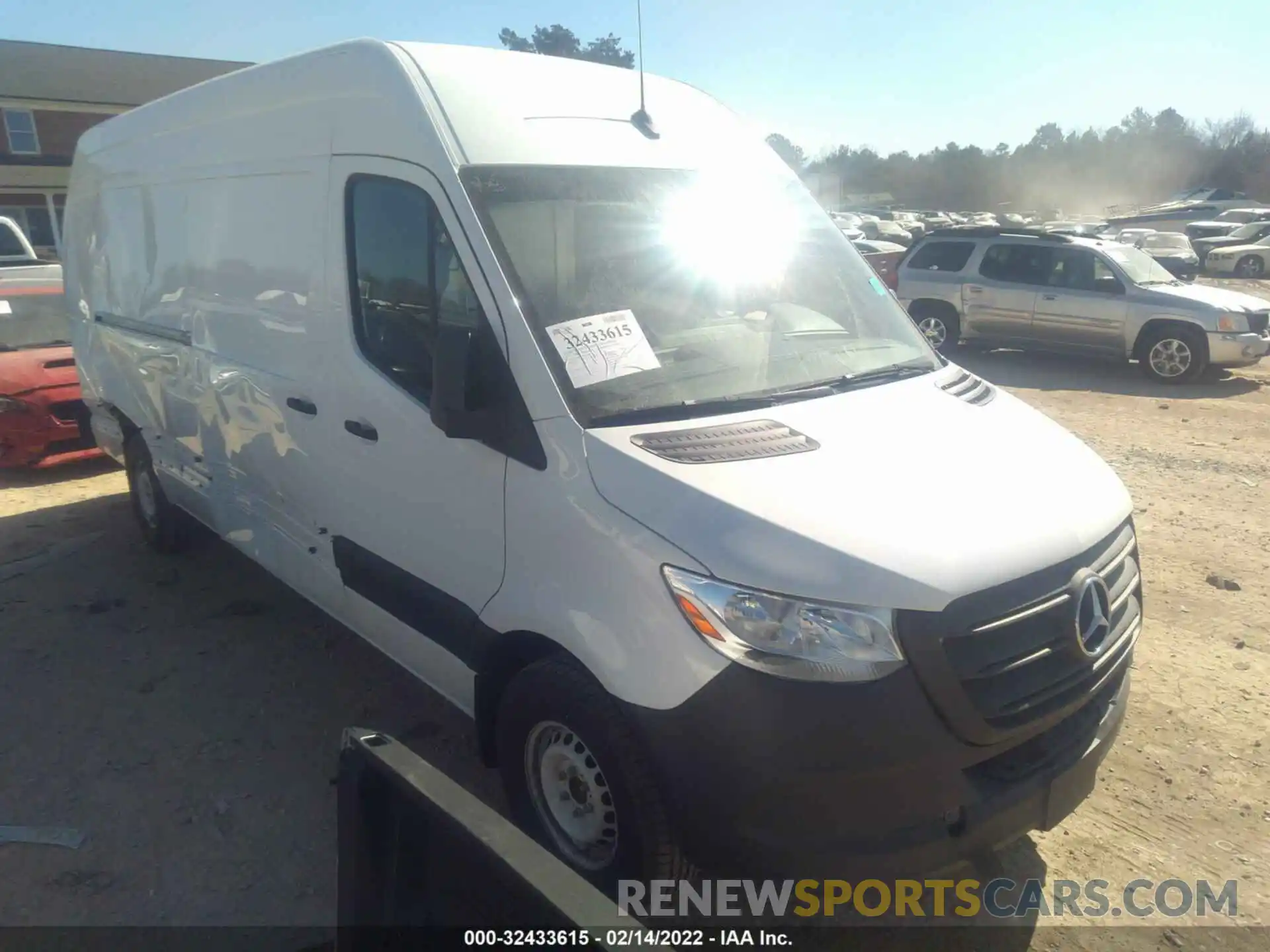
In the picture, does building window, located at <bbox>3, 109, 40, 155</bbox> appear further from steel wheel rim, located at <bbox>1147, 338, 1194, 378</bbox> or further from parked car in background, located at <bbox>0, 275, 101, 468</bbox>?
steel wheel rim, located at <bbox>1147, 338, 1194, 378</bbox>

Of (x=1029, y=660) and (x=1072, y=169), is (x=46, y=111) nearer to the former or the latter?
(x=1029, y=660)

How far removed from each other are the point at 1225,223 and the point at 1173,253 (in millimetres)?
14001

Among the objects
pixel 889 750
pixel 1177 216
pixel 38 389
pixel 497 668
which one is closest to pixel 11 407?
pixel 38 389

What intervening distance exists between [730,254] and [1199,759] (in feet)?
9.05

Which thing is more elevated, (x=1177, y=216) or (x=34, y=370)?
(x=1177, y=216)

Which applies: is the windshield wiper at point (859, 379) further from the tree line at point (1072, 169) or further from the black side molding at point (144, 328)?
the tree line at point (1072, 169)

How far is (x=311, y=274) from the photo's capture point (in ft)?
12.0

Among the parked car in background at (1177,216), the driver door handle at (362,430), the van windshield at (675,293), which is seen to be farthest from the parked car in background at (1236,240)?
the driver door handle at (362,430)

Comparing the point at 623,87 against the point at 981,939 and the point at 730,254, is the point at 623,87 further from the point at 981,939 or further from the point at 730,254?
the point at 981,939

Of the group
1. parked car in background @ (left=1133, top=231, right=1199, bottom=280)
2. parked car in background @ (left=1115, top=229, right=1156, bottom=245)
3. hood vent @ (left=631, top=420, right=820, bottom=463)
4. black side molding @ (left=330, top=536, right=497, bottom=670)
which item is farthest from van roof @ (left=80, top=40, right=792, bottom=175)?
parked car in background @ (left=1115, top=229, right=1156, bottom=245)

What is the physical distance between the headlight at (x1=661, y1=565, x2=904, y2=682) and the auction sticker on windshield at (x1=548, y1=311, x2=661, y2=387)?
2.67 feet

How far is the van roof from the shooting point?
309cm

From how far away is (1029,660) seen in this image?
2441 millimetres

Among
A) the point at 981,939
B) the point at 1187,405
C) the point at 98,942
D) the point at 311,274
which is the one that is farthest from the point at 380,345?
the point at 1187,405
